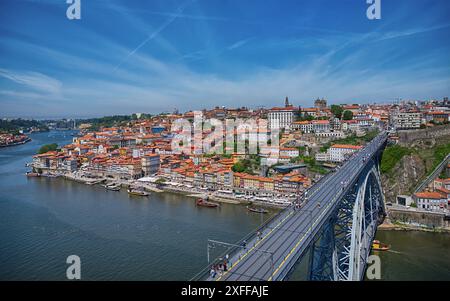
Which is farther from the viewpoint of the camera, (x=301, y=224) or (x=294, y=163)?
(x=294, y=163)

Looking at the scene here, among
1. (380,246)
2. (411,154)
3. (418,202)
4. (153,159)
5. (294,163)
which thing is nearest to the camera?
(380,246)

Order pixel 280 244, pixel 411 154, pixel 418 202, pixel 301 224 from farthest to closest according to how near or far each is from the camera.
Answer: pixel 411 154, pixel 418 202, pixel 301 224, pixel 280 244

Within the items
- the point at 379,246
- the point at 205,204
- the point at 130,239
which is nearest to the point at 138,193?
the point at 205,204

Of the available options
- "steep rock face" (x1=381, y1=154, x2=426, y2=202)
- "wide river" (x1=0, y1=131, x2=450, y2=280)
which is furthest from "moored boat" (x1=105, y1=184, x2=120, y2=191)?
"steep rock face" (x1=381, y1=154, x2=426, y2=202)

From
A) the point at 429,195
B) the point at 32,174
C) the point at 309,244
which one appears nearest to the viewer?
the point at 309,244

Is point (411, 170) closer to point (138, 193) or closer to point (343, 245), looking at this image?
point (343, 245)

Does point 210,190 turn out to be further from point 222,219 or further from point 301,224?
point 301,224

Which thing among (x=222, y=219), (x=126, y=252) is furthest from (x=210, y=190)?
(x=126, y=252)
